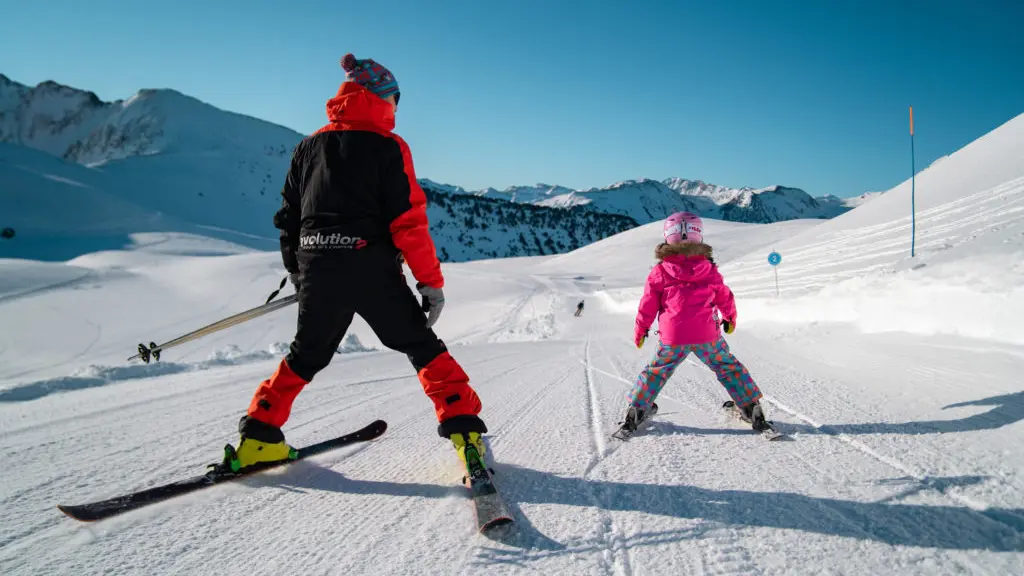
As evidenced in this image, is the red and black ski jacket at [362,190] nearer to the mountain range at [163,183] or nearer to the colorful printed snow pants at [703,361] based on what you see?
the colorful printed snow pants at [703,361]

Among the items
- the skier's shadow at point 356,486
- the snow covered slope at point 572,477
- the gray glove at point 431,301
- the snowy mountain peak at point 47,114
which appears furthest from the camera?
the snowy mountain peak at point 47,114

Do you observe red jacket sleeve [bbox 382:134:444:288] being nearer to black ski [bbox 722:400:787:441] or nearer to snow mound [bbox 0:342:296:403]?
black ski [bbox 722:400:787:441]

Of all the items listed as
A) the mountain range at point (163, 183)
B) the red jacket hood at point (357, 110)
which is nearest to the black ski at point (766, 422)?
the red jacket hood at point (357, 110)

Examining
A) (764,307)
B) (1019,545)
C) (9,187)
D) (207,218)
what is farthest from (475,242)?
(1019,545)

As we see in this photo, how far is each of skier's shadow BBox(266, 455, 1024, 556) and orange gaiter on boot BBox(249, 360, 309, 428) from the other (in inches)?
11.9

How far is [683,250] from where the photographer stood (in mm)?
3006

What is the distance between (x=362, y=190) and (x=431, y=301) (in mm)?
616

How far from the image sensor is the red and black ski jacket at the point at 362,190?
7.16 ft

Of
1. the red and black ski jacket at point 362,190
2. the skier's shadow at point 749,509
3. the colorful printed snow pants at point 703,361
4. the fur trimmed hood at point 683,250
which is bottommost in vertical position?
the skier's shadow at point 749,509

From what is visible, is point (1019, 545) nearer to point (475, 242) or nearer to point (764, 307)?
point (764, 307)

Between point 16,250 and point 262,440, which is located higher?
point 16,250

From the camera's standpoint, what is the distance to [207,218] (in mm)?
68875

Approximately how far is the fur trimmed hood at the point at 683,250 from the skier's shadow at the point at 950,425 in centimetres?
117

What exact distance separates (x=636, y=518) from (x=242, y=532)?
57.7 inches
